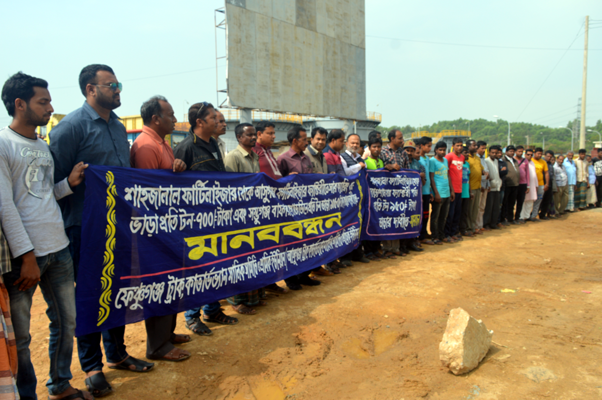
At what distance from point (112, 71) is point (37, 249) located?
Answer: 1398 mm

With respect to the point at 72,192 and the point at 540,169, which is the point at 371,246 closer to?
the point at 72,192

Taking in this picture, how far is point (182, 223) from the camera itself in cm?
→ 341

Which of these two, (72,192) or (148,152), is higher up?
(148,152)

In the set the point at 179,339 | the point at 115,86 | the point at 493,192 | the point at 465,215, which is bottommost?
the point at 179,339

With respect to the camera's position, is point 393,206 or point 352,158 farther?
point 393,206

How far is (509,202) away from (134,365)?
32.6ft

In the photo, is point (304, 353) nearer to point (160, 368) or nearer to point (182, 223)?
point (160, 368)

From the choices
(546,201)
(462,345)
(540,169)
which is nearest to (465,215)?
(540,169)

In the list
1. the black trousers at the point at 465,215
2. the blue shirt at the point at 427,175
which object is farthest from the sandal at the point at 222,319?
the black trousers at the point at 465,215

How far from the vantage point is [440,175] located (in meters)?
7.59

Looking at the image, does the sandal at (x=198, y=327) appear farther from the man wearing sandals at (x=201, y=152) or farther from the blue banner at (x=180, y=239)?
the blue banner at (x=180, y=239)

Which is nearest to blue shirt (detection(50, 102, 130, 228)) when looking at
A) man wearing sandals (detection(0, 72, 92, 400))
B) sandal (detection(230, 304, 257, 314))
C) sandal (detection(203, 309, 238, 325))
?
man wearing sandals (detection(0, 72, 92, 400))

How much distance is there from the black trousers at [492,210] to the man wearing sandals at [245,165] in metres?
6.84

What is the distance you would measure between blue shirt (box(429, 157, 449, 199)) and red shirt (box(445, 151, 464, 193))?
15.4 inches
